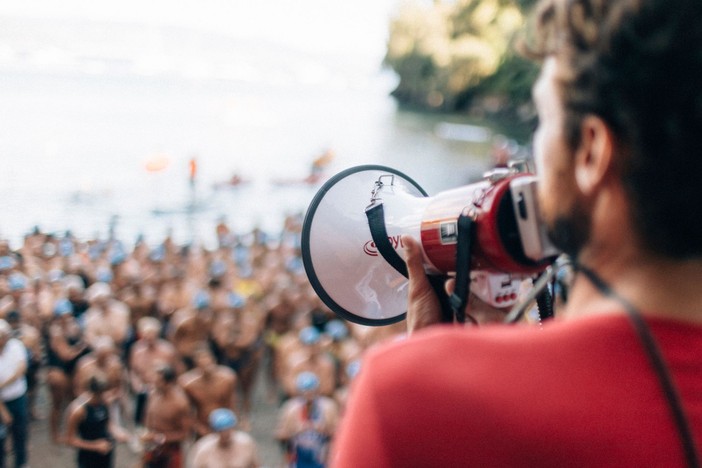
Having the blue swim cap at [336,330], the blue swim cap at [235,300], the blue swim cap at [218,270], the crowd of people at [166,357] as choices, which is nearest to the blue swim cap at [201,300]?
the crowd of people at [166,357]

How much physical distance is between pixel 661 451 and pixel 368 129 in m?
51.4

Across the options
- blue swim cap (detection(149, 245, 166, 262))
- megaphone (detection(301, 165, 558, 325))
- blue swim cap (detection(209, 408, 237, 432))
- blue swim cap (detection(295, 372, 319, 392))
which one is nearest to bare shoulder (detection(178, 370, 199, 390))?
blue swim cap (detection(209, 408, 237, 432))

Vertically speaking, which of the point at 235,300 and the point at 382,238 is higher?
the point at 382,238

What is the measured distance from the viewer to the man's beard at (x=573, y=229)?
70 centimetres

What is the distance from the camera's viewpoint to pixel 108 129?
155ft

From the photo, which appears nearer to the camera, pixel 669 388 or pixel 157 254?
pixel 669 388

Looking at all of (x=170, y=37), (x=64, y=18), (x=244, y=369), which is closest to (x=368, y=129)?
(x=170, y=37)

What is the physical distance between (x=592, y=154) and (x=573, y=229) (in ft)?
0.29

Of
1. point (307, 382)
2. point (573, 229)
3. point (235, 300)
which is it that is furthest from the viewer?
point (235, 300)

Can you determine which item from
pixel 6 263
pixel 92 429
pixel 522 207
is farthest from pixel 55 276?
pixel 522 207

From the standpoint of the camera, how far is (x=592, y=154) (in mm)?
667

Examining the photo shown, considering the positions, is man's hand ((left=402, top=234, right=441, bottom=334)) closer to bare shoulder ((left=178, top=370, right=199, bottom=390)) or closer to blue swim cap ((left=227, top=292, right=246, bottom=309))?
bare shoulder ((left=178, top=370, right=199, bottom=390))

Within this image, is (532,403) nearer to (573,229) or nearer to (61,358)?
(573,229)

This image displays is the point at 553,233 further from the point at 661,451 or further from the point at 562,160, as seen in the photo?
the point at 661,451
